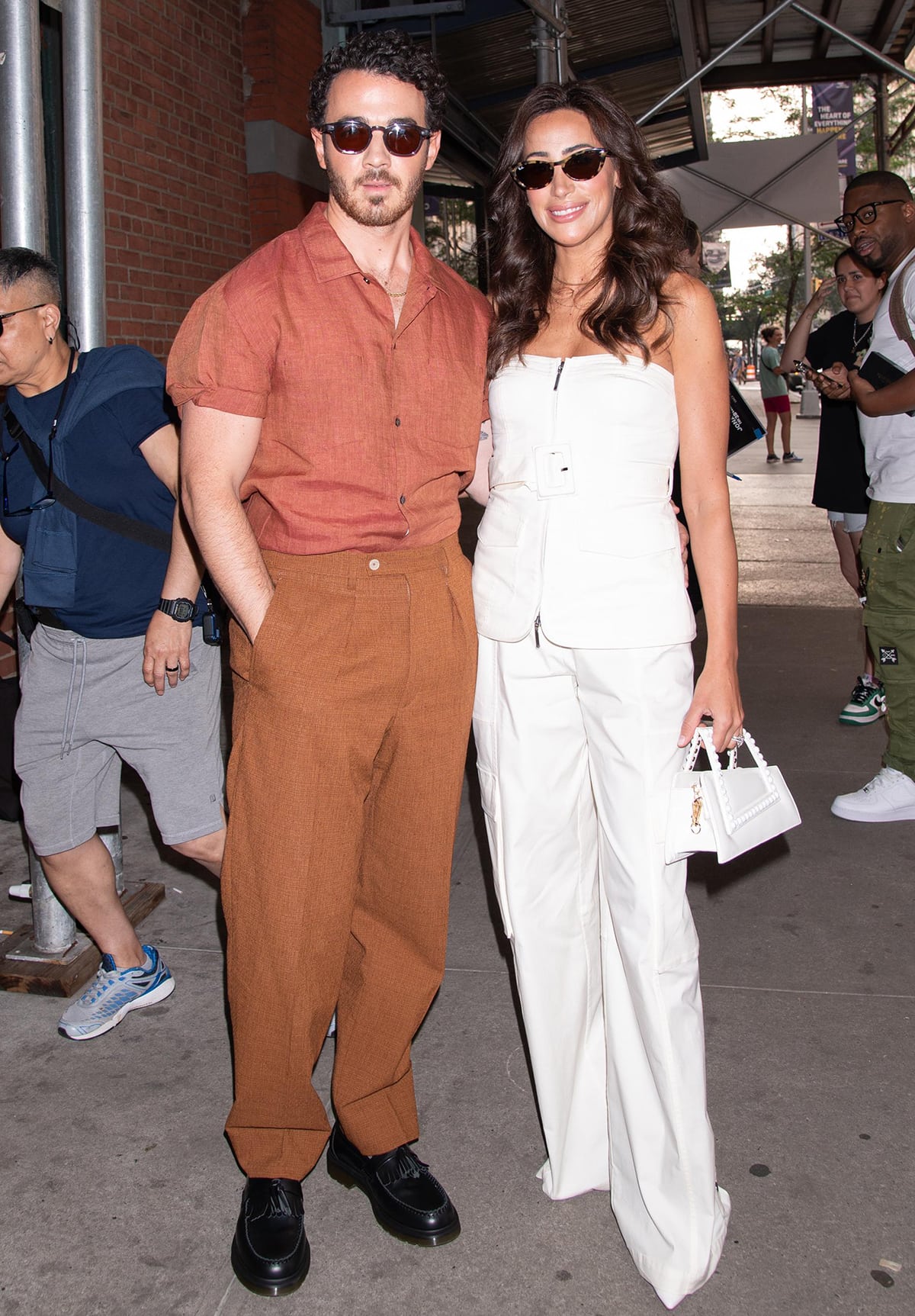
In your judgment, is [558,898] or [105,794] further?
[105,794]

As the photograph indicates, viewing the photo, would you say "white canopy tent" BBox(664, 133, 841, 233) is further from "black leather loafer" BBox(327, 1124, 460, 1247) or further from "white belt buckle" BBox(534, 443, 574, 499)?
"black leather loafer" BBox(327, 1124, 460, 1247)

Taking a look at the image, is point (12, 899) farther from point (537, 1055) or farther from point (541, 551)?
point (541, 551)

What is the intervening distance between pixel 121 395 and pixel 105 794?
1.10 m

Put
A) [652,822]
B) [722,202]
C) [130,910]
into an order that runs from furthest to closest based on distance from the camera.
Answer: [722,202], [130,910], [652,822]

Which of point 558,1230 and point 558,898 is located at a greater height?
point 558,898

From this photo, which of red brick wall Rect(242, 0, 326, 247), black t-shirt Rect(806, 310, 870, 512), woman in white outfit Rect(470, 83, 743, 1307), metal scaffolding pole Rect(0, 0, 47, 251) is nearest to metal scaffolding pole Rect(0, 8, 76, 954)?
metal scaffolding pole Rect(0, 0, 47, 251)

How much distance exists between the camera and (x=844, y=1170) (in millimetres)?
2705

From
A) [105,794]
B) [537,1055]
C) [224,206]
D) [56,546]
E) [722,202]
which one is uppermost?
[722,202]

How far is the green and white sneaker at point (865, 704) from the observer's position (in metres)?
6.00

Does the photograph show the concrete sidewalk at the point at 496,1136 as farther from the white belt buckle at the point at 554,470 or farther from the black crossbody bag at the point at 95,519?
the white belt buckle at the point at 554,470

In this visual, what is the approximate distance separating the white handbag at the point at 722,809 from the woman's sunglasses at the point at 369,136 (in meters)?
1.26

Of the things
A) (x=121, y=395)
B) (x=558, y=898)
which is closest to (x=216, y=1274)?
(x=558, y=898)

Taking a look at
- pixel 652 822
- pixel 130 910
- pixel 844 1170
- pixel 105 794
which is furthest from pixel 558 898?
pixel 130 910

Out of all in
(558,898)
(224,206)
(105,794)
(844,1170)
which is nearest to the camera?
(558,898)
